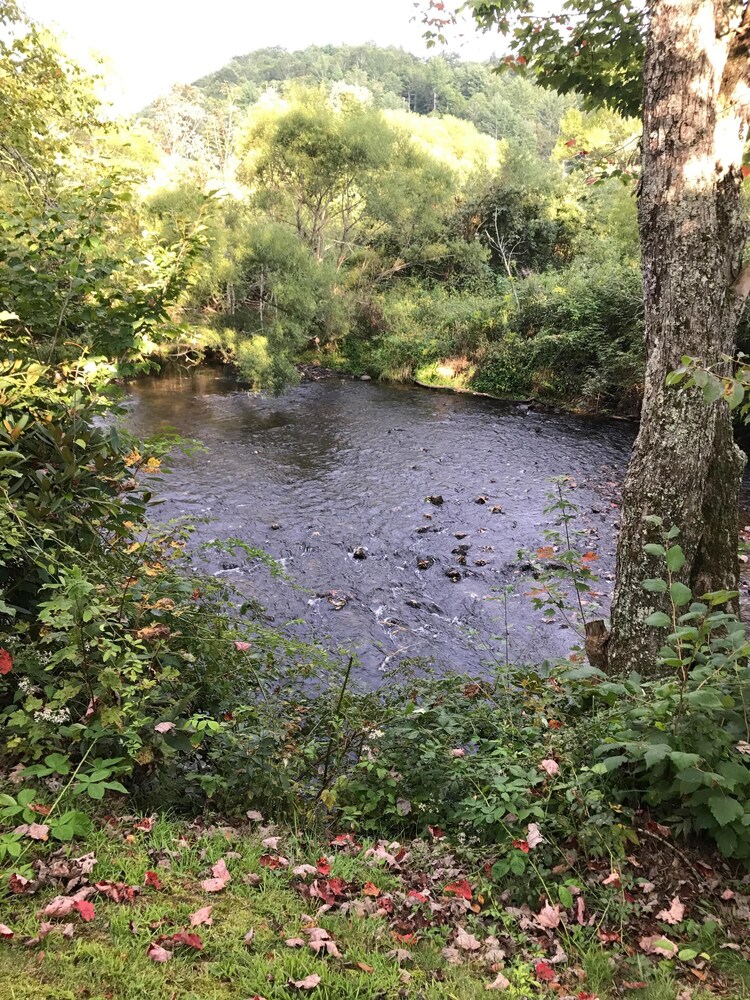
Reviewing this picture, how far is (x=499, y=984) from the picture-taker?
2.38 metres

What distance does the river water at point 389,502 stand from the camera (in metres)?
6.89

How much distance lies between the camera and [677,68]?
3924mm

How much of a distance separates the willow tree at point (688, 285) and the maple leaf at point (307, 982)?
2.92m

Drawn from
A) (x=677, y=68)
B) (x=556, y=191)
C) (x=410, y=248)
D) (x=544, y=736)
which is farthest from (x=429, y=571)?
(x=556, y=191)

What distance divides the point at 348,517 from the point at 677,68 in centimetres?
723

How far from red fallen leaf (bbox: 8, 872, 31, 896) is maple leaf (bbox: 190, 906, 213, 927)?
621 mm

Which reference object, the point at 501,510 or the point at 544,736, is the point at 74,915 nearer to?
the point at 544,736

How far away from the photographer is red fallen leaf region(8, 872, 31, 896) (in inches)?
88.4

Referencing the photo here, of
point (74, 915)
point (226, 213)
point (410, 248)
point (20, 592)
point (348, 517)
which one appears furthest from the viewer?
point (410, 248)

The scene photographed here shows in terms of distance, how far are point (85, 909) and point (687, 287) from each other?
15.1ft

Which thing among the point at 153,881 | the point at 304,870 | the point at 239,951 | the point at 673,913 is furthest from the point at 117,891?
the point at 673,913

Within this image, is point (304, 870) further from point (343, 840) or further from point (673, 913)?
point (673, 913)

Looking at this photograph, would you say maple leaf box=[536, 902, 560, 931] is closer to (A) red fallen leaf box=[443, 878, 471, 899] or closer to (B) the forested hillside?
(A) red fallen leaf box=[443, 878, 471, 899]

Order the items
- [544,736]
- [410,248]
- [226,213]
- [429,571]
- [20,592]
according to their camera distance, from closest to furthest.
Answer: [20,592] → [544,736] → [429,571] → [226,213] → [410,248]
